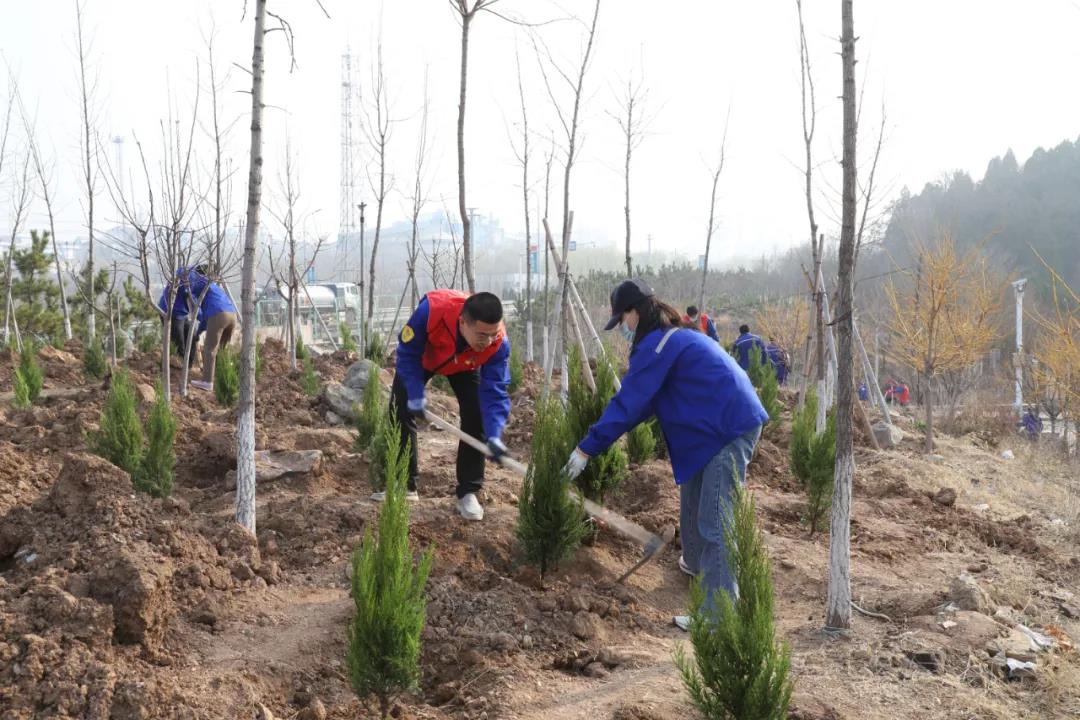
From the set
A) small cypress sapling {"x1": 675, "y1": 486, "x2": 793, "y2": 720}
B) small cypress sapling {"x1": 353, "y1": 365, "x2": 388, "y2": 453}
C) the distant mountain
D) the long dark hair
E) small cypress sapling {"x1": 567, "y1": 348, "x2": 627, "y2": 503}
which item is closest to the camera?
small cypress sapling {"x1": 675, "y1": 486, "x2": 793, "y2": 720}

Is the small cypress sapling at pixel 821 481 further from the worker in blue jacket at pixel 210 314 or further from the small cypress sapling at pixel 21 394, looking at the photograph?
the small cypress sapling at pixel 21 394

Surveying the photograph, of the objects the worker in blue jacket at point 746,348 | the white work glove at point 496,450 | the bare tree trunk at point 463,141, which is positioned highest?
the bare tree trunk at point 463,141

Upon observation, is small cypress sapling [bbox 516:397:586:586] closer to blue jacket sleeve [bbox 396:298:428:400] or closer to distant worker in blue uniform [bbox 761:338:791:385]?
blue jacket sleeve [bbox 396:298:428:400]

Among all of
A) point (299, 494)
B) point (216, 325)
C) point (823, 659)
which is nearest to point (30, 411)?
point (216, 325)

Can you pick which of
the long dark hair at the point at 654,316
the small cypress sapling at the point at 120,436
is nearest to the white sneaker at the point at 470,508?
the long dark hair at the point at 654,316

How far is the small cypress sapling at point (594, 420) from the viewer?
211 inches

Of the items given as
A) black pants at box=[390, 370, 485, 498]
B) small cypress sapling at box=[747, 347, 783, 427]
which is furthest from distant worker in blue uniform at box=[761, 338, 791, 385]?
black pants at box=[390, 370, 485, 498]

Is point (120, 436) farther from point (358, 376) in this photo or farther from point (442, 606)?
point (358, 376)

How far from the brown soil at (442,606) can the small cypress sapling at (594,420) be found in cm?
42

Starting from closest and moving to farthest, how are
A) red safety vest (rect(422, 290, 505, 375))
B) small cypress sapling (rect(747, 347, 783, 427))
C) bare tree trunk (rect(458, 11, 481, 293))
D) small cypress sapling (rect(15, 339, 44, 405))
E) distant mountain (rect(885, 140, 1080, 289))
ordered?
red safety vest (rect(422, 290, 505, 375)) < bare tree trunk (rect(458, 11, 481, 293)) < small cypress sapling (rect(15, 339, 44, 405)) < small cypress sapling (rect(747, 347, 783, 427)) < distant mountain (rect(885, 140, 1080, 289))

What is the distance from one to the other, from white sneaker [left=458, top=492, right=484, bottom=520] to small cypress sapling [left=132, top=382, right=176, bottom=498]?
6.96 ft

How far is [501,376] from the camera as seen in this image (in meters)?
4.95

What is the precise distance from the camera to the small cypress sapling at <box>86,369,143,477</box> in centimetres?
554

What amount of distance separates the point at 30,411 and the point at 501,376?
5.22 m
